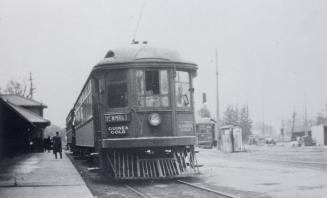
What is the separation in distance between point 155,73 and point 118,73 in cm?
99

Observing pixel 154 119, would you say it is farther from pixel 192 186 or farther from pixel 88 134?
pixel 88 134

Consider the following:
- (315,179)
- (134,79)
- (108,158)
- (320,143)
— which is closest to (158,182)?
(108,158)

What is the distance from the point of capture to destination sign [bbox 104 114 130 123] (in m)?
12.9

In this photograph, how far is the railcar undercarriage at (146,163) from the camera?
1266 cm

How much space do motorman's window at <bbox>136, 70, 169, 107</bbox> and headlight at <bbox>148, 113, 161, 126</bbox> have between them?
11.1 inches

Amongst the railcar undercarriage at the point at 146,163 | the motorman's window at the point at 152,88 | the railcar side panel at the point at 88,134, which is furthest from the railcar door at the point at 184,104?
the railcar side panel at the point at 88,134

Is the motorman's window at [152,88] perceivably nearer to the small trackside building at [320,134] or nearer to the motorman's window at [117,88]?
the motorman's window at [117,88]

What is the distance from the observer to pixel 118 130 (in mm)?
12875

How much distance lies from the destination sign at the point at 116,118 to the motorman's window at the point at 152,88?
1.60ft

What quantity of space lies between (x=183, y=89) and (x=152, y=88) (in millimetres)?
949

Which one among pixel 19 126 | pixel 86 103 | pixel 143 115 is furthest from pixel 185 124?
pixel 19 126

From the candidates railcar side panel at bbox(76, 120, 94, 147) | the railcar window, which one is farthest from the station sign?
the railcar window

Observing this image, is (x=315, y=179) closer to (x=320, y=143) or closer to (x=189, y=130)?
(x=189, y=130)

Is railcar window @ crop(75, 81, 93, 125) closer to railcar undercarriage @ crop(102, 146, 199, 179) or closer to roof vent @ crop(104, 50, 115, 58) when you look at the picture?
roof vent @ crop(104, 50, 115, 58)
